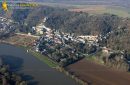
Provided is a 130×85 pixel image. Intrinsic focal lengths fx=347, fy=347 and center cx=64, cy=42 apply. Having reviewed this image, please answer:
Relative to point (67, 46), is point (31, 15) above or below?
above

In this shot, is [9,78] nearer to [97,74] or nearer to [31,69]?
[31,69]

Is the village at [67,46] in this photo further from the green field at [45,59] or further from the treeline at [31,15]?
the treeline at [31,15]

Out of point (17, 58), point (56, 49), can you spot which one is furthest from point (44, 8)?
point (17, 58)

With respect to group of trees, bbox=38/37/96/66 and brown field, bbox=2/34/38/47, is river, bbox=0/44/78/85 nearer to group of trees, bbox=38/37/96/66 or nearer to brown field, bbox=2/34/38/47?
group of trees, bbox=38/37/96/66

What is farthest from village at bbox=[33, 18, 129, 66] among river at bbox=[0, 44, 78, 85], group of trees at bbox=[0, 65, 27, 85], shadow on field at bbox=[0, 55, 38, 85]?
group of trees at bbox=[0, 65, 27, 85]

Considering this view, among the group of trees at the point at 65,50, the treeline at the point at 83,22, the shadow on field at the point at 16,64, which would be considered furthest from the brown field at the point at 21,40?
the treeline at the point at 83,22

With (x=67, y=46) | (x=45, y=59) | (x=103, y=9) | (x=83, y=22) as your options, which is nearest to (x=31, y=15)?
(x=83, y=22)
